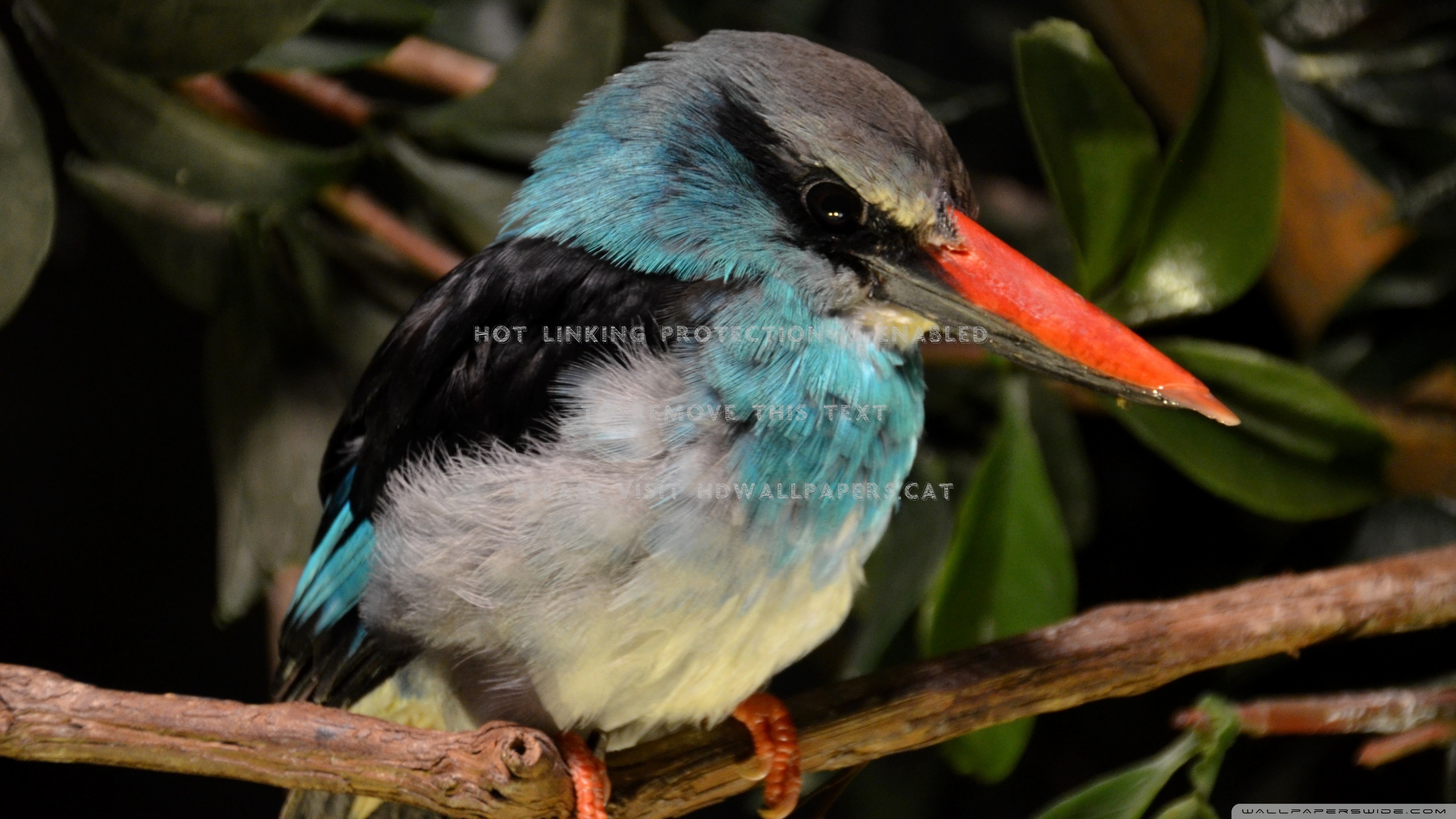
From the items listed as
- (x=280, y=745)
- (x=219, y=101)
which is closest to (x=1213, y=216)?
(x=280, y=745)

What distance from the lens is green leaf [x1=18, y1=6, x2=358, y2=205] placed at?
1.24m

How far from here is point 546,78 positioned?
1.35 m

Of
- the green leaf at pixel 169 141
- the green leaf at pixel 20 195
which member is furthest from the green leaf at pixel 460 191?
the green leaf at pixel 20 195

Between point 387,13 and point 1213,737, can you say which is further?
point 387,13

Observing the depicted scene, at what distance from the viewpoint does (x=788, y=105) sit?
92 centimetres

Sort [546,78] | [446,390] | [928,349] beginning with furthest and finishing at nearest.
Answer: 1. [928,349]
2. [546,78]
3. [446,390]

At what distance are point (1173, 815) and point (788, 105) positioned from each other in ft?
2.38

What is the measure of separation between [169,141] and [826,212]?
0.79m

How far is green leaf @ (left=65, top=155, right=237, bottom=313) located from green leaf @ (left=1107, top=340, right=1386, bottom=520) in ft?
3.51

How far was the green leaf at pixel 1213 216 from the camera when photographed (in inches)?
45.3

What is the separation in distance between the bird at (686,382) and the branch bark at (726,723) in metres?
0.08

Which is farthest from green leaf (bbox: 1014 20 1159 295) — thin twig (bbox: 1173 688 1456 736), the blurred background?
Result: thin twig (bbox: 1173 688 1456 736)

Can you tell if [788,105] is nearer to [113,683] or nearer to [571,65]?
[571,65]

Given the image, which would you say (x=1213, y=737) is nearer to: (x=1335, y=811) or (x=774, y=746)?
(x=1335, y=811)
